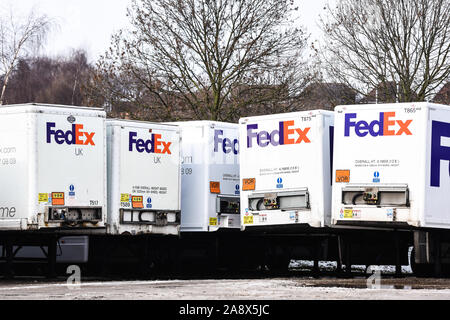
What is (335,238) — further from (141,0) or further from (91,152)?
(141,0)

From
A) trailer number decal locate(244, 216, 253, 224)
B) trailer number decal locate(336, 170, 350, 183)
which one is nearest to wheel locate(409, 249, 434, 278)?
trailer number decal locate(336, 170, 350, 183)

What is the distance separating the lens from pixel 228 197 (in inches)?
894

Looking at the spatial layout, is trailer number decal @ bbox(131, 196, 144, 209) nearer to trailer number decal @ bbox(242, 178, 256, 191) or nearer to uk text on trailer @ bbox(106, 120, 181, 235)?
uk text on trailer @ bbox(106, 120, 181, 235)

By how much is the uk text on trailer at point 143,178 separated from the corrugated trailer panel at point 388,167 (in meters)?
3.91

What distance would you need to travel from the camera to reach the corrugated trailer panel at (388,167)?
1841cm

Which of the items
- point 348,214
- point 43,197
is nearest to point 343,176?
point 348,214

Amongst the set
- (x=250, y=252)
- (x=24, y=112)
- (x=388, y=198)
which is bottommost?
(x=250, y=252)

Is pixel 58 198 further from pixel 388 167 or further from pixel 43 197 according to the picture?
pixel 388 167

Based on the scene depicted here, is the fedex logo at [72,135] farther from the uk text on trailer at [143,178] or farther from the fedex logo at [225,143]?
the fedex logo at [225,143]

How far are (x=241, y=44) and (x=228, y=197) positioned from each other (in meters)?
9.72

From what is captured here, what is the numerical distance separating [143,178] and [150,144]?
2.35 ft

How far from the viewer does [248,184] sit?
20656mm

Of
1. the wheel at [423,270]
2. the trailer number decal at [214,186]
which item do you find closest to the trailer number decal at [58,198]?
the trailer number decal at [214,186]
